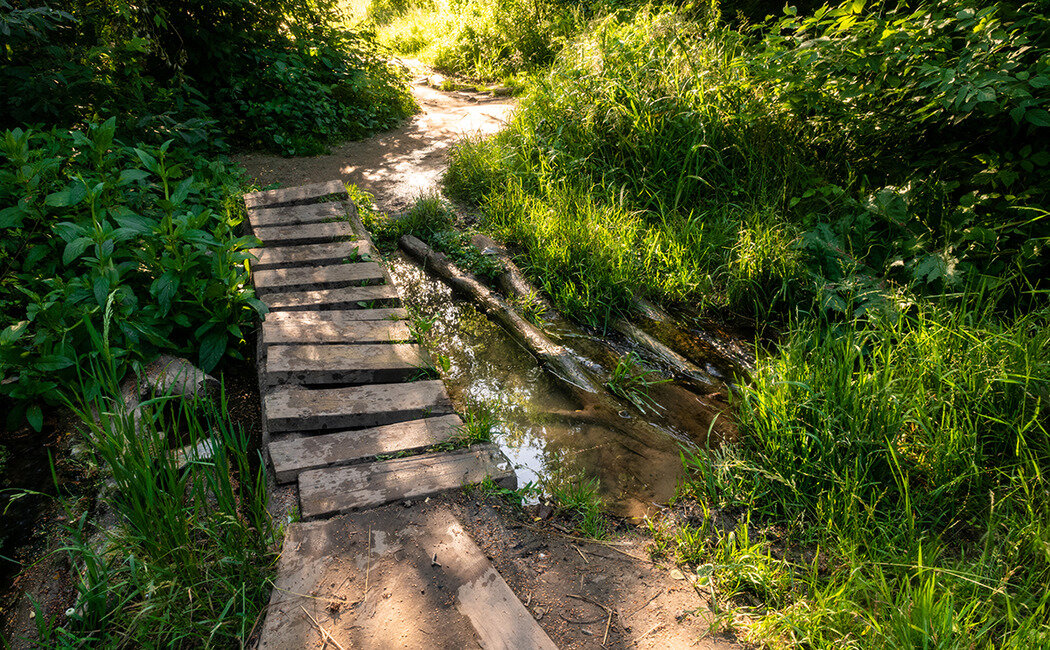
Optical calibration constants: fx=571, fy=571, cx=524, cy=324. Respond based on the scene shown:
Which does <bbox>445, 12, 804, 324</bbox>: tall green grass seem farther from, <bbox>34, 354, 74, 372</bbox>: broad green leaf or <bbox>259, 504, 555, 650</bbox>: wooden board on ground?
<bbox>34, 354, 74, 372</bbox>: broad green leaf

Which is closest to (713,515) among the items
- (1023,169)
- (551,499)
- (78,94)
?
(551,499)

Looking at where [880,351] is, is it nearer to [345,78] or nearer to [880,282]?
[880,282]

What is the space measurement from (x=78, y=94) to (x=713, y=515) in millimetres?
5215

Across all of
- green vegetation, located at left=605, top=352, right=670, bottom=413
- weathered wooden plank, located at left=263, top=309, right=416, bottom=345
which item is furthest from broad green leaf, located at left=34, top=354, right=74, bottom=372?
green vegetation, located at left=605, top=352, right=670, bottom=413

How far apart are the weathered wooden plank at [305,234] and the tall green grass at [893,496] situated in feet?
10.1

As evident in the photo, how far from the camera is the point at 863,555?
210 centimetres

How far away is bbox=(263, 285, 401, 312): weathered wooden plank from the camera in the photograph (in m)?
3.54

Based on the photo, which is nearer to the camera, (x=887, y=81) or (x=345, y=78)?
(x=887, y=81)

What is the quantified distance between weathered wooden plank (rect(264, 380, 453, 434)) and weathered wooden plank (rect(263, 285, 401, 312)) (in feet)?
2.66

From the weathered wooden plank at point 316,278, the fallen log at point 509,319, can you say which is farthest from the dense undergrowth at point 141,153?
the fallen log at point 509,319

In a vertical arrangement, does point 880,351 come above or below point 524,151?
below

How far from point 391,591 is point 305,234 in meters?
3.06

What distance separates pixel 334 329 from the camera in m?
3.29

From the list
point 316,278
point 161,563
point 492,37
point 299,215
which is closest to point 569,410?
point 316,278
